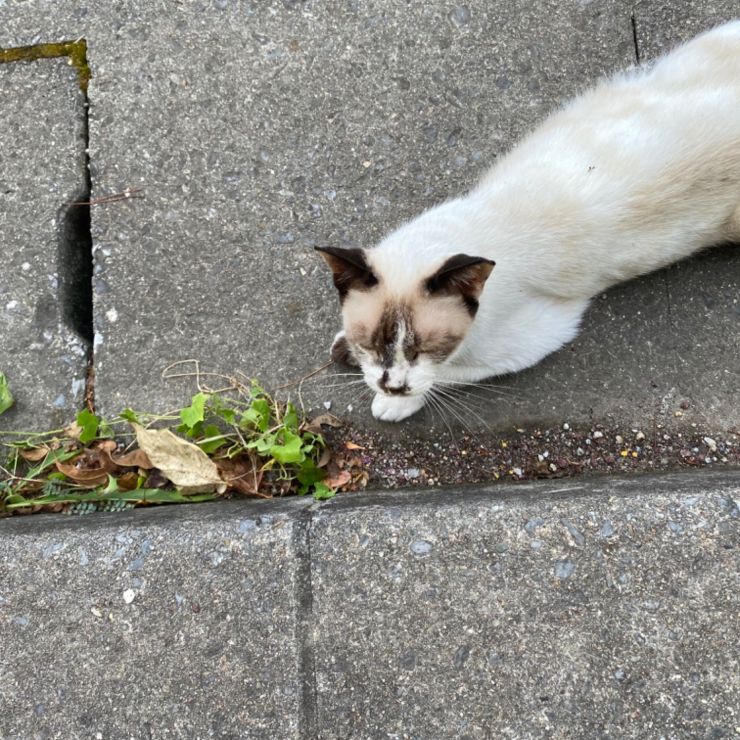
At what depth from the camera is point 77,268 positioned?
2.59m

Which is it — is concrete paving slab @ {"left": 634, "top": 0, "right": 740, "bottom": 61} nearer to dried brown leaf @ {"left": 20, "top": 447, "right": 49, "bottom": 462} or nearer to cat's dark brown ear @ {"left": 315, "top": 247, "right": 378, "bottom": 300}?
cat's dark brown ear @ {"left": 315, "top": 247, "right": 378, "bottom": 300}

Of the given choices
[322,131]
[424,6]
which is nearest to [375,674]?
[322,131]

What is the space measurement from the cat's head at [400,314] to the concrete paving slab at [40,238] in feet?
3.92

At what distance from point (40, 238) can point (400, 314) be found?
5.31 ft

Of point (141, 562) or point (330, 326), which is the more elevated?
point (330, 326)

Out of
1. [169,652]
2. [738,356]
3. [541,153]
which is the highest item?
[541,153]

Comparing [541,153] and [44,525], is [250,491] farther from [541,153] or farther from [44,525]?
[541,153]

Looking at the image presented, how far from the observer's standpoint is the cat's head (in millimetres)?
1929

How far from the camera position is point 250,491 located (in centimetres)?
218

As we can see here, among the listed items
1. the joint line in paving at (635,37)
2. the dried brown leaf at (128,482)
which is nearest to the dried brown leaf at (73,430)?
the dried brown leaf at (128,482)

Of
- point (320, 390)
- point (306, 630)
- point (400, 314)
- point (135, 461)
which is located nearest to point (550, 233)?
point (400, 314)

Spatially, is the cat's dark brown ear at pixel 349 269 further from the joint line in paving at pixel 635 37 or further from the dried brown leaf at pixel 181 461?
the joint line in paving at pixel 635 37

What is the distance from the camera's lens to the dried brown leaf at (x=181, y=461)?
215 centimetres

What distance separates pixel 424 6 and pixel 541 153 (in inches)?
40.2
